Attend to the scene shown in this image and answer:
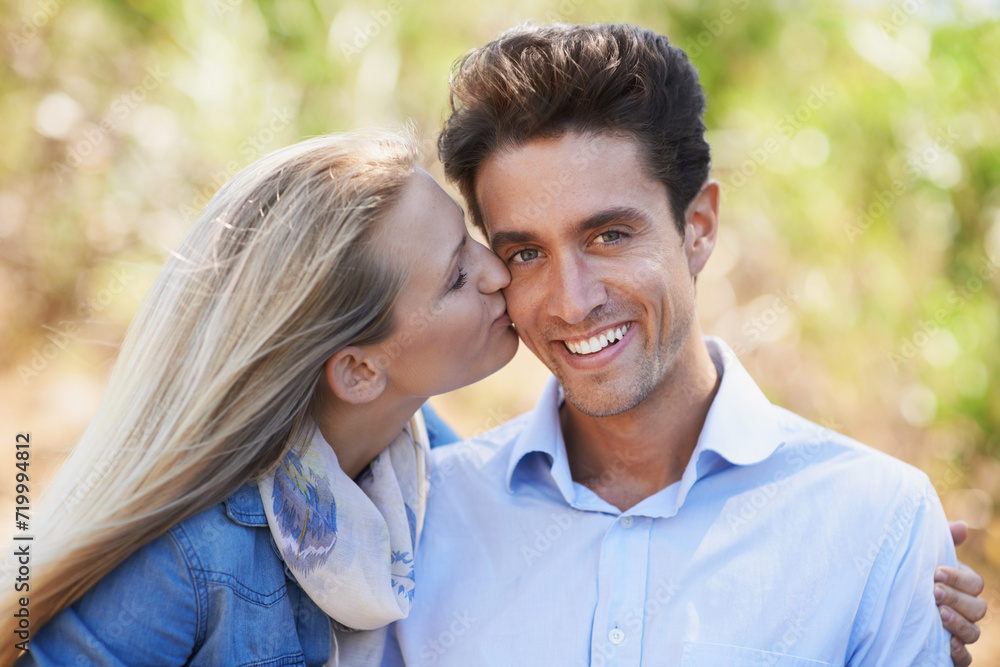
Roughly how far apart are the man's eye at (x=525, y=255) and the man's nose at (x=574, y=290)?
92 mm

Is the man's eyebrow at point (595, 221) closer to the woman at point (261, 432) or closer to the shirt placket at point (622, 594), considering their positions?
the woman at point (261, 432)

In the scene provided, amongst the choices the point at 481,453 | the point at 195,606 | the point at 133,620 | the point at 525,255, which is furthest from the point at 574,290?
the point at 133,620

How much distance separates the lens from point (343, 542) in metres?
1.87

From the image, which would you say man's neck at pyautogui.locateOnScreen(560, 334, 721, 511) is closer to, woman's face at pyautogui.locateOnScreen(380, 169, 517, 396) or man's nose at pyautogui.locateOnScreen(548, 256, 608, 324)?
man's nose at pyautogui.locateOnScreen(548, 256, 608, 324)

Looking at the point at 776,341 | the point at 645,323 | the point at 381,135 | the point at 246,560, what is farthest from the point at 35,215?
the point at 776,341

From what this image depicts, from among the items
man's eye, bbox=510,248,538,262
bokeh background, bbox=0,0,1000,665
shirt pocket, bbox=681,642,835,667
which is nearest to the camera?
shirt pocket, bbox=681,642,835,667

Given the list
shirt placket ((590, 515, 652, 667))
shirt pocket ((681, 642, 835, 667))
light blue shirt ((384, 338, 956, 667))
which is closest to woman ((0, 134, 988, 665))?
light blue shirt ((384, 338, 956, 667))

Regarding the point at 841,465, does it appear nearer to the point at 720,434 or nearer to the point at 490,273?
the point at 720,434

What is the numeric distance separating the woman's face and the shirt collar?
0.86ft

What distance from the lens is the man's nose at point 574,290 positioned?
2.03 metres

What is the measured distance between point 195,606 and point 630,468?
119 centimetres

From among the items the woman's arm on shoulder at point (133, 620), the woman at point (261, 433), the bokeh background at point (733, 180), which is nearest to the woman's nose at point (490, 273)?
the woman at point (261, 433)

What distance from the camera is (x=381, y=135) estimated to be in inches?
83.0

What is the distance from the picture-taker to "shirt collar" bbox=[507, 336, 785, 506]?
2.04m
